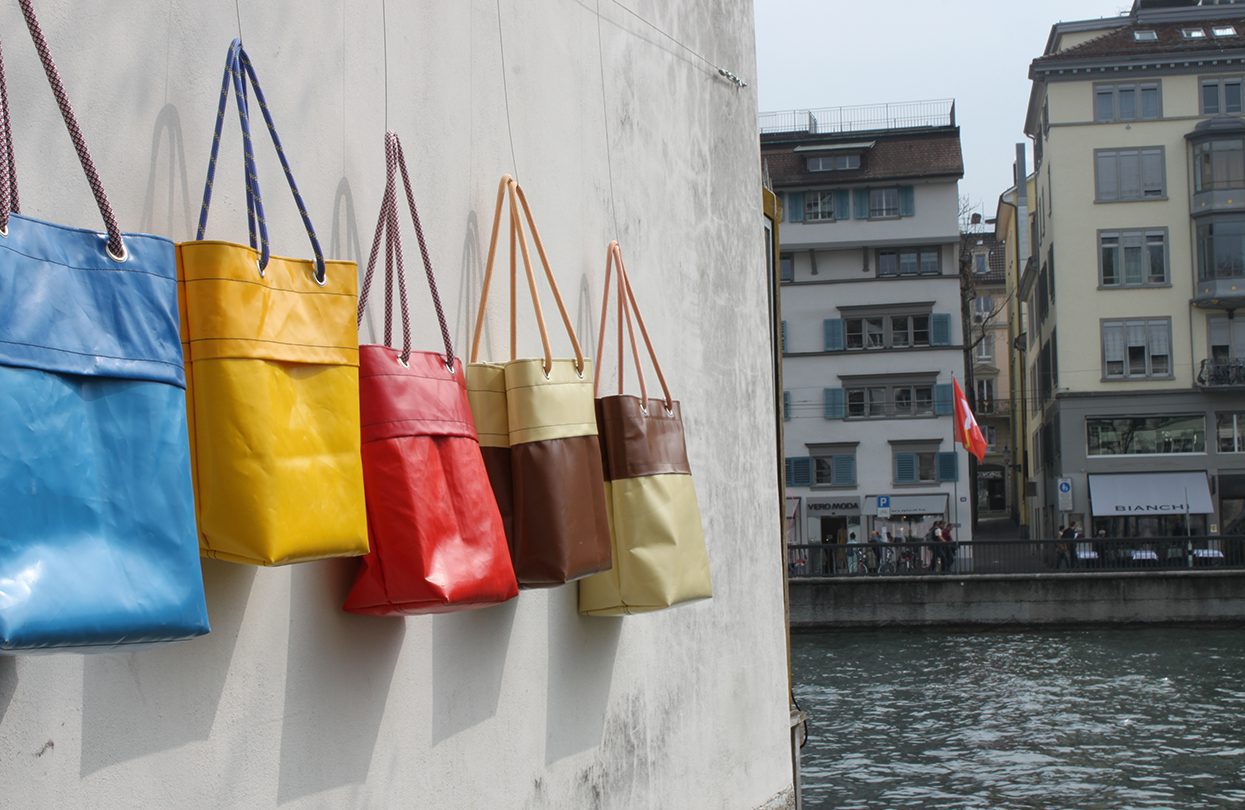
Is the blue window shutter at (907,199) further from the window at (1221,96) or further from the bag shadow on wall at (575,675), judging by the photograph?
the bag shadow on wall at (575,675)

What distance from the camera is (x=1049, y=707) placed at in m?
24.5

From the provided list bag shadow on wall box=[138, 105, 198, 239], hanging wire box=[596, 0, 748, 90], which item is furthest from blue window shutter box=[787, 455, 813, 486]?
bag shadow on wall box=[138, 105, 198, 239]

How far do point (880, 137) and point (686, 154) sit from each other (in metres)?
53.0

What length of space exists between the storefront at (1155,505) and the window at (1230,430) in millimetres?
1279

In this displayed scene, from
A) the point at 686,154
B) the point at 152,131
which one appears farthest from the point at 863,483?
the point at 152,131

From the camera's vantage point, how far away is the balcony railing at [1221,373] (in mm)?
50250

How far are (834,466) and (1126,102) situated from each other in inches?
619

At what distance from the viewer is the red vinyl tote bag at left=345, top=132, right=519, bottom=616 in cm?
372

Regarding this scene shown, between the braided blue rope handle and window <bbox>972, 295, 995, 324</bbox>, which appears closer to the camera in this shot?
the braided blue rope handle

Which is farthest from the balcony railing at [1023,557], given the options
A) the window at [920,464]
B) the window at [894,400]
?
the window at [894,400]

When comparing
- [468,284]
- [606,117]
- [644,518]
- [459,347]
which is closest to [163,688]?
[459,347]

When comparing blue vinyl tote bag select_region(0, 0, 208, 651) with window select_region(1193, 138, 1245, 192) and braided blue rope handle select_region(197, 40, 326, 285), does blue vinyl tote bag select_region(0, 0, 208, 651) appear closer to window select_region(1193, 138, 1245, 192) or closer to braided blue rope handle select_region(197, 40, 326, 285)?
braided blue rope handle select_region(197, 40, 326, 285)

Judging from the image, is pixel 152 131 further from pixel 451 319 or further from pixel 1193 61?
pixel 1193 61

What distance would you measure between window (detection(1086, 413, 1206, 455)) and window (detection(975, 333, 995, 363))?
44.2 metres
